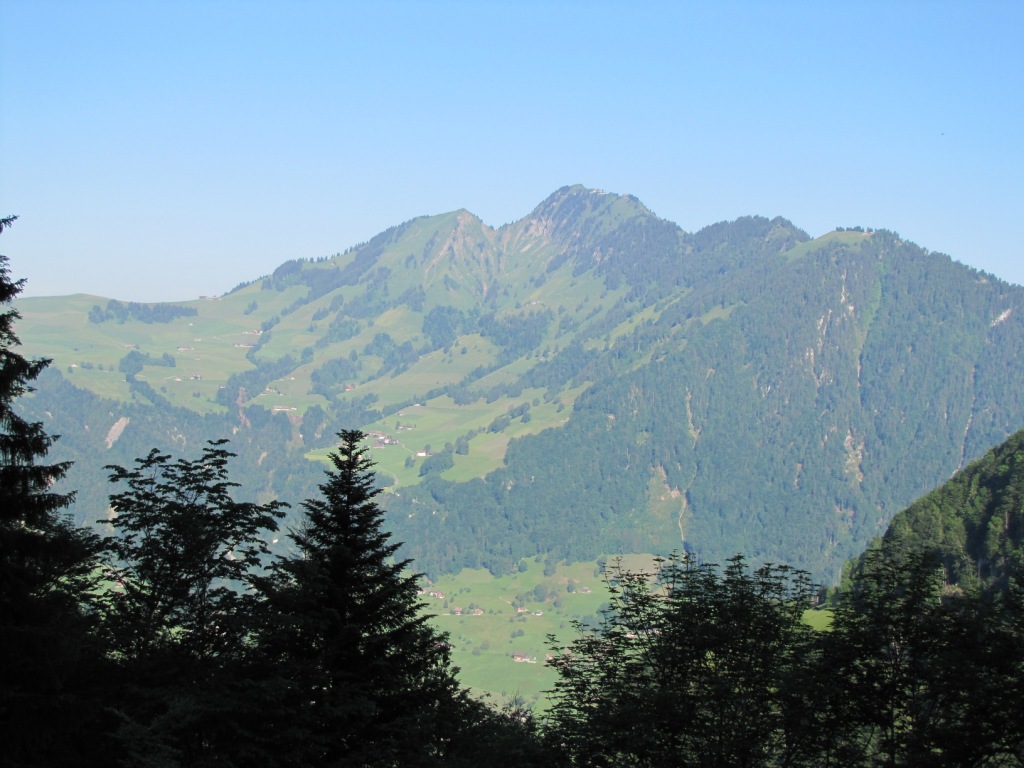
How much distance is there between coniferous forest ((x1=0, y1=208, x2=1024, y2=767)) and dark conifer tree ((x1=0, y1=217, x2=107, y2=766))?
0.17ft

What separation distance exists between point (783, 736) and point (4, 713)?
20803 mm

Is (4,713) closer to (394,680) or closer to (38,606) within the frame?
(38,606)

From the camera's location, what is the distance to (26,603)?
66.8 ft

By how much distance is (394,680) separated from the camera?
28875mm

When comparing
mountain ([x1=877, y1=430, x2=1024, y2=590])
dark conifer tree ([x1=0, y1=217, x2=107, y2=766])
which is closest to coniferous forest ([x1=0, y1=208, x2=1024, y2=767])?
dark conifer tree ([x1=0, y1=217, x2=107, y2=766])

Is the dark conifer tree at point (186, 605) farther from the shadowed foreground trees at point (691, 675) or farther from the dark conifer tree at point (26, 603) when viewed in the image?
the shadowed foreground trees at point (691, 675)

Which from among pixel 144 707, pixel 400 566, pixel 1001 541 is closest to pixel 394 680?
pixel 400 566

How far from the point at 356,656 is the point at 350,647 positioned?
1.05 feet

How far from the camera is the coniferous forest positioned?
20.7 metres

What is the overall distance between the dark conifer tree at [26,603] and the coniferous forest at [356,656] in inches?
2.0

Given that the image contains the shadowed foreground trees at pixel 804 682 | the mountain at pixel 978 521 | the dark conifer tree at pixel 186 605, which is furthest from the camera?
the mountain at pixel 978 521

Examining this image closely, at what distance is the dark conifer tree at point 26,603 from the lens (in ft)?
65.2

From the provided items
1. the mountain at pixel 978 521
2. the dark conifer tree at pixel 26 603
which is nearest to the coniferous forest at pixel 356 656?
the dark conifer tree at pixel 26 603

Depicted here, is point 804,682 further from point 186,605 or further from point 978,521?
point 978,521
